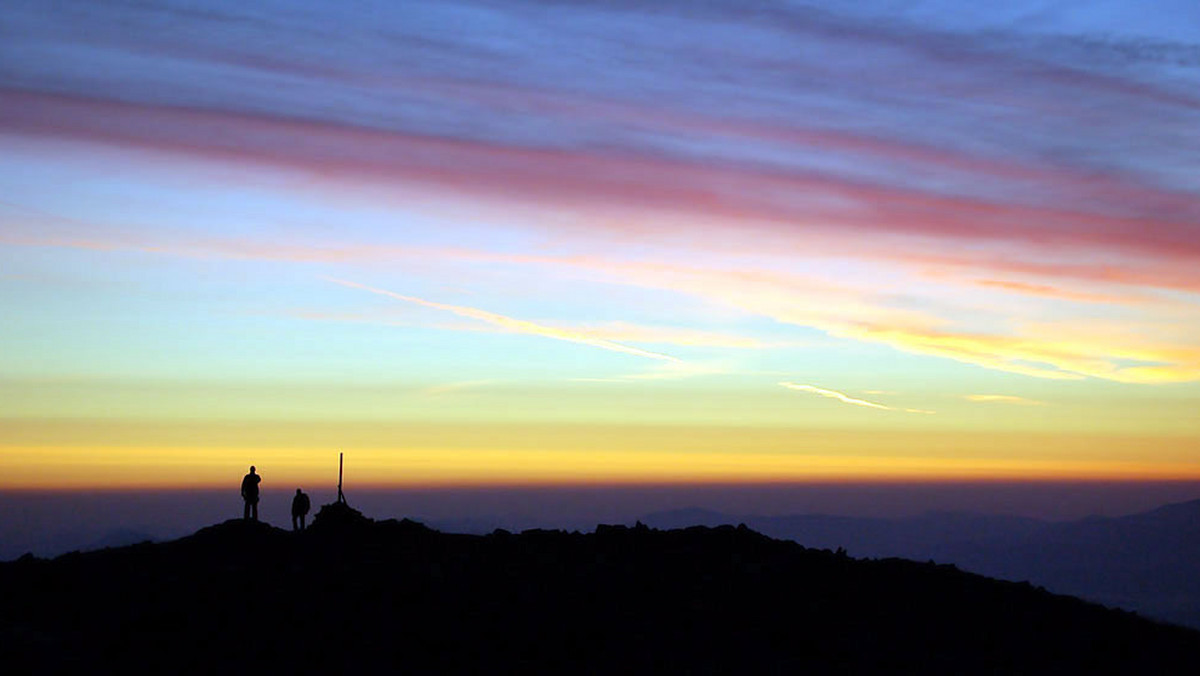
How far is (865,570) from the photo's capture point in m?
31.4

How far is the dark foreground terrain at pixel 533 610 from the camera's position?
82.0ft

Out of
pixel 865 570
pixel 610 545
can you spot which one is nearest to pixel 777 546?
pixel 865 570

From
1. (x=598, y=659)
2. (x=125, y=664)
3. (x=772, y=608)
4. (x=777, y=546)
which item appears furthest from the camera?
(x=777, y=546)

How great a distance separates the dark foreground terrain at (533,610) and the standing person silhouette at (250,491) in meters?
1.76

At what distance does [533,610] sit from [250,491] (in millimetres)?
11968

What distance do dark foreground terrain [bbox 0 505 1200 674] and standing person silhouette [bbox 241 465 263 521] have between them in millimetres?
1755

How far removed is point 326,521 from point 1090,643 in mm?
21351

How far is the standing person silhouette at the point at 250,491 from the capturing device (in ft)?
114

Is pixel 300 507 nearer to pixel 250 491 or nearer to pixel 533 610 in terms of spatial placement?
pixel 250 491

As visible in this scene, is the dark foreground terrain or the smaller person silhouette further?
the smaller person silhouette

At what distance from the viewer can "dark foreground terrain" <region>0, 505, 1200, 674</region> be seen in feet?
82.0

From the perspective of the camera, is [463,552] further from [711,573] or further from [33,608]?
[33,608]

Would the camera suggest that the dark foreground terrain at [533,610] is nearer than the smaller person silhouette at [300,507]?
Yes

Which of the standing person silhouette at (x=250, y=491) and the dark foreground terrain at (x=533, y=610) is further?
the standing person silhouette at (x=250, y=491)
